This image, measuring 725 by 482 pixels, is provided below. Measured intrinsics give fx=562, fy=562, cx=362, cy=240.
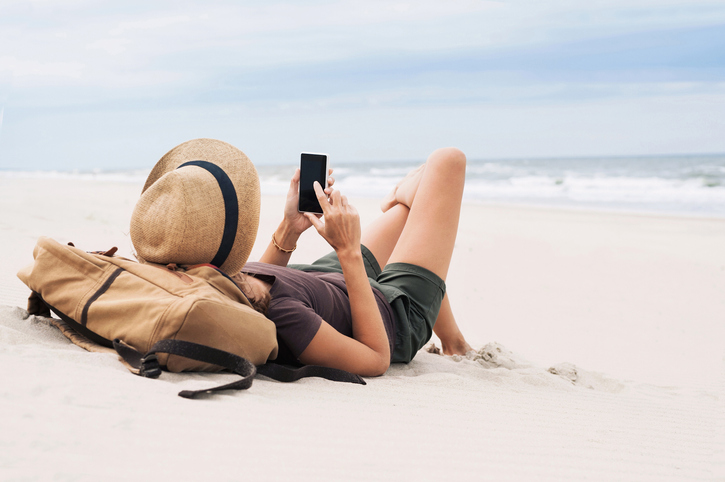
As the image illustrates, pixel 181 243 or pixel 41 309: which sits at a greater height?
pixel 181 243

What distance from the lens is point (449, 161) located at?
3.16 meters

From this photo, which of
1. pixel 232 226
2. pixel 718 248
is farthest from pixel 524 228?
pixel 232 226

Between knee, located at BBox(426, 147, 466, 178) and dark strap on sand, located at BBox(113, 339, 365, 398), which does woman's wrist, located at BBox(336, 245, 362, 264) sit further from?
knee, located at BBox(426, 147, 466, 178)

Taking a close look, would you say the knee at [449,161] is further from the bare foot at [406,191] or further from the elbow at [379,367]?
the elbow at [379,367]

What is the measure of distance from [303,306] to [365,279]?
11.7 inches

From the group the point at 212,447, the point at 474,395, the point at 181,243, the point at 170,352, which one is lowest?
the point at 474,395

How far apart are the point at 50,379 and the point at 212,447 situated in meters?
0.58

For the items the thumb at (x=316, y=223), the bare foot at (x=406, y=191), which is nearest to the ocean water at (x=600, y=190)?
the bare foot at (x=406, y=191)

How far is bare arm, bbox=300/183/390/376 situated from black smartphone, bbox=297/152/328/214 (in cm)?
13

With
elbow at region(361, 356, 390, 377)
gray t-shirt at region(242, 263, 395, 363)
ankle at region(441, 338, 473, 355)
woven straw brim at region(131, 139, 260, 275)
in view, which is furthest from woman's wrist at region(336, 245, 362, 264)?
ankle at region(441, 338, 473, 355)

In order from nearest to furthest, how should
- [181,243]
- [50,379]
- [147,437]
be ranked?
[147,437]
[50,379]
[181,243]

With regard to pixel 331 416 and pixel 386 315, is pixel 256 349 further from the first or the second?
pixel 386 315

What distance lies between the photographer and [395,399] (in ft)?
7.61

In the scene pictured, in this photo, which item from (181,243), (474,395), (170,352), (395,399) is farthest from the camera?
(474,395)
